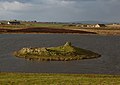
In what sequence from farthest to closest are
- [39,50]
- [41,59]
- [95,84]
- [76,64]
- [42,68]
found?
[39,50], [41,59], [76,64], [42,68], [95,84]

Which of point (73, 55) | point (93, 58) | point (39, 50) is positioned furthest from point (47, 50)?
point (93, 58)

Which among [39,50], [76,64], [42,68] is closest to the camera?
[42,68]

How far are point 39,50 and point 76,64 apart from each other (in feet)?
48.2

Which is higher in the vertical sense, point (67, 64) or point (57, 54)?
point (57, 54)

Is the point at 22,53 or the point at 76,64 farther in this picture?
the point at 22,53

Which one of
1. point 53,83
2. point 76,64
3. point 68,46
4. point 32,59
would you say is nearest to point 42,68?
point 76,64

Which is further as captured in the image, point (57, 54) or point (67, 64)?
point (57, 54)

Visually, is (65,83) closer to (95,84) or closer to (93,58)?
(95,84)

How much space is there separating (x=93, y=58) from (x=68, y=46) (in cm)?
731

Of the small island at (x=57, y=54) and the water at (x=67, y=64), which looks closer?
the water at (x=67, y=64)

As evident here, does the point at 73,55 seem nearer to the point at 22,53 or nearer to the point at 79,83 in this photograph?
the point at 22,53

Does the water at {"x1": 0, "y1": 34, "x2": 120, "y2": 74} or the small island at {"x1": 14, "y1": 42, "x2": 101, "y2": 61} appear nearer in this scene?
the water at {"x1": 0, "y1": 34, "x2": 120, "y2": 74}

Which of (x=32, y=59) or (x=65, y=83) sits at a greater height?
(x=65, y=83)

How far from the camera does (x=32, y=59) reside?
65.7 m
